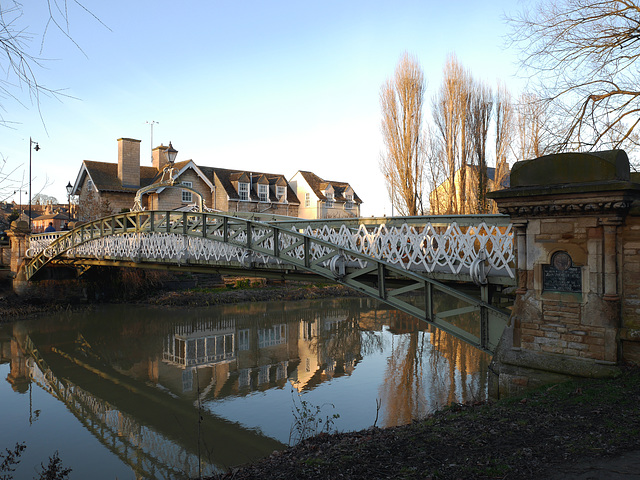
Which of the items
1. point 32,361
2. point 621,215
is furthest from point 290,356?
point 621,215

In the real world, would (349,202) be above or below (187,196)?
above

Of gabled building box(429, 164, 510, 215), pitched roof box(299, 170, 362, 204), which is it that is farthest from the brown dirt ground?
pitched roof box(299, 170, 362, 204)

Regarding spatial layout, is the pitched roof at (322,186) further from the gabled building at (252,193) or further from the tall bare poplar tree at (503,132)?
the tall bare poplar tree at (503,132)

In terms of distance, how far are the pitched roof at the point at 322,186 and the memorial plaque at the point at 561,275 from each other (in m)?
36.9

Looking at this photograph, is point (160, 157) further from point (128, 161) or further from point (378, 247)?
point (378, 247)

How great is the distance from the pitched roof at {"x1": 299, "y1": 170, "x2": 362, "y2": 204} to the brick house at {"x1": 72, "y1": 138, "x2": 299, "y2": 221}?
119 inches

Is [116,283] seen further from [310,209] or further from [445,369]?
[445,369]

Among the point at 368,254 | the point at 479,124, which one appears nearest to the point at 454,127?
the point at 479,124

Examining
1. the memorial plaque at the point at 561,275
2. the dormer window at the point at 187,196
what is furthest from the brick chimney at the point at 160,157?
the memorial plaque at the point at 561,275

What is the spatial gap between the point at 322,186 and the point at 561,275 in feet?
126

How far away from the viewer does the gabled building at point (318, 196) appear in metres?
44.0

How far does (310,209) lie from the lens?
4434cm

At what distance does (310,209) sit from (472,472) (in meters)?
40.3

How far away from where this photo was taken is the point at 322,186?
148ft
